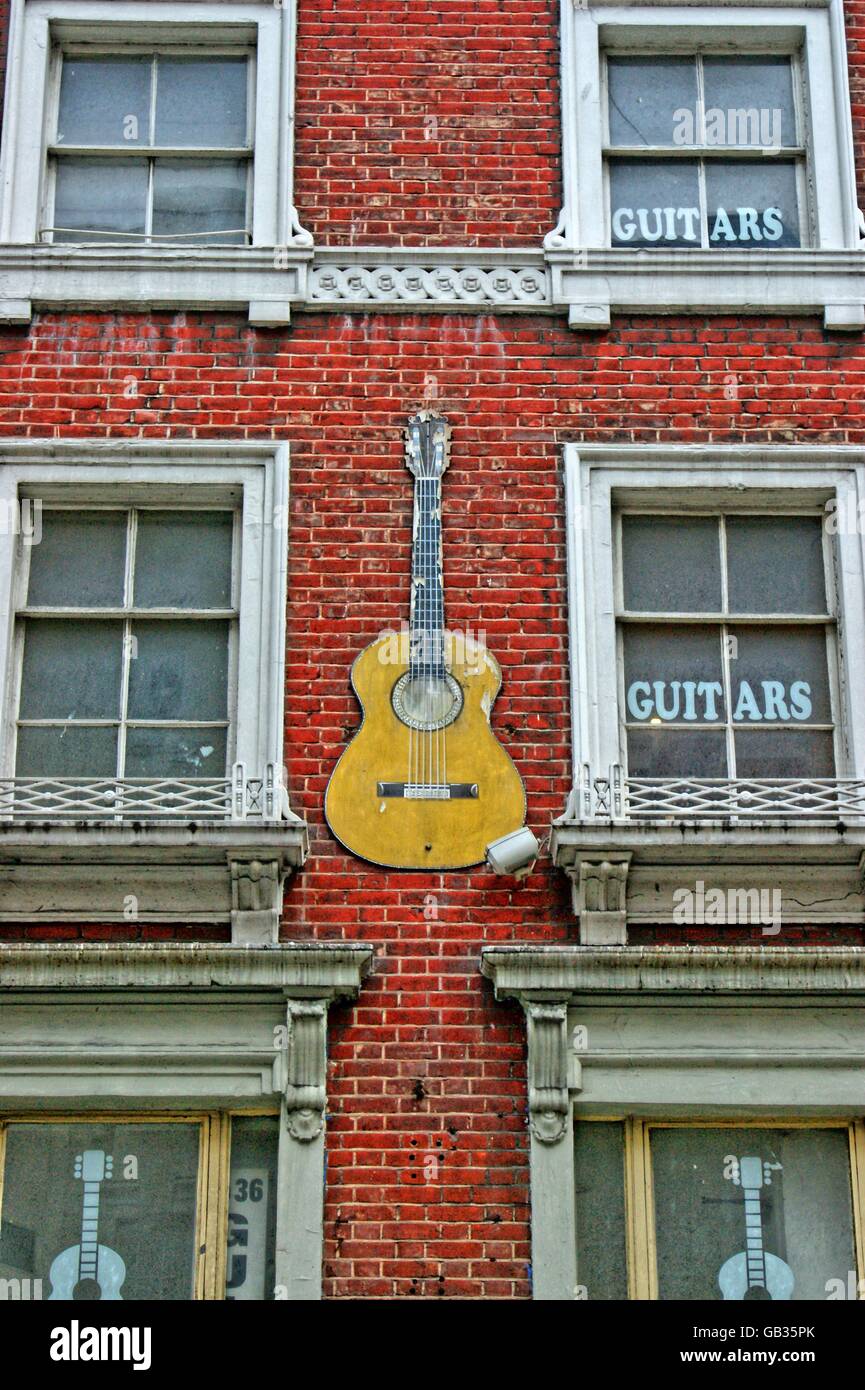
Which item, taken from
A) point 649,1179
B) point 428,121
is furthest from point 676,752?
point 428,121

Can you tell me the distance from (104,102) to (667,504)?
4229 mm

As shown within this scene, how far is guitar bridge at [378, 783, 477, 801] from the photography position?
37.1 feet

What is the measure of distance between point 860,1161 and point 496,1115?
1.83 metres

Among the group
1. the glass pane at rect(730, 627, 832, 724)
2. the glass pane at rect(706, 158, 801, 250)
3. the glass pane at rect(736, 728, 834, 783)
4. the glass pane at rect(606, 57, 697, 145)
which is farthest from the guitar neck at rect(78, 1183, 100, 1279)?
the glass pane at rect(606, 57, 697, 145)

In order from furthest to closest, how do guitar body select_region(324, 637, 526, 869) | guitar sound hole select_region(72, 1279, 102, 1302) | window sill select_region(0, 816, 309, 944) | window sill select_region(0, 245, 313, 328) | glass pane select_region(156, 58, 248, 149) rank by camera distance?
glass pane select_region(156, 58, 248, 149) < window sill select_region(0, 245, 313, 328) < guitar body select_region(324, 637, 526, 869) < window sill select_region(0, 816, 309, 944) < guitar sound hole select_region(72, 1279, 102, 1302)

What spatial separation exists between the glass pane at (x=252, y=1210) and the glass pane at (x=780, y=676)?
3.37m

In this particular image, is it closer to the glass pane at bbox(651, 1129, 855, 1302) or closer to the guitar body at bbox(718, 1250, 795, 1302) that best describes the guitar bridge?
the glass pane at bbox(651, 1129, 855, 1302)

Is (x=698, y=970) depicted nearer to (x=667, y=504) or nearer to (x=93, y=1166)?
(x=667, y=504)

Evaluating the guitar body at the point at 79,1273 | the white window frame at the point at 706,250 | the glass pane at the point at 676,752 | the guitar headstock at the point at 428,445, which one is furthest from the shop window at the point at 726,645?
the guitar body at the point at 79,1273

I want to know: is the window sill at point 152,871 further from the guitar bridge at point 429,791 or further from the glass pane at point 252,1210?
the glass pane at point 252,1210

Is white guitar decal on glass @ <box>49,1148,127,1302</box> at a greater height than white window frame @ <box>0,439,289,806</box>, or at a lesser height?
lesser

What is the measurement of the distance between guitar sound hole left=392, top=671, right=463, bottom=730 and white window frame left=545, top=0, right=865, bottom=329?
236 cm

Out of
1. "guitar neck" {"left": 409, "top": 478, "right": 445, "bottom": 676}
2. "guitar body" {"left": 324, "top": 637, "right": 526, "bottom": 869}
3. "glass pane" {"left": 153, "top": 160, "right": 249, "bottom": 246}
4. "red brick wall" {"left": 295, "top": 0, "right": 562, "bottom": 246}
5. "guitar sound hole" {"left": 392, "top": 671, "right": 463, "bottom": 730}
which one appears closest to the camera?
"guitar body" {"left": 324, "top": 637, "right": 526, "bottom": 869}
